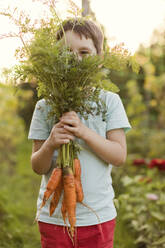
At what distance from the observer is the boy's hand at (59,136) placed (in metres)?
1.75

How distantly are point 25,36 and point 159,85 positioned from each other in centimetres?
615

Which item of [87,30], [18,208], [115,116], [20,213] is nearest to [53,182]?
[115,116]

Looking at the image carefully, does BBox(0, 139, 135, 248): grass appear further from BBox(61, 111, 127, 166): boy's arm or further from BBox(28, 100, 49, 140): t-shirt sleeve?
BBox(28, 100, 49, 140): t-shirt sleeve

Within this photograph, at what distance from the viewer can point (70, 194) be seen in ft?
5.98

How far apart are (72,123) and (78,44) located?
47cm

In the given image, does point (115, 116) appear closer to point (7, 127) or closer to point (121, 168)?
point (121, 168)

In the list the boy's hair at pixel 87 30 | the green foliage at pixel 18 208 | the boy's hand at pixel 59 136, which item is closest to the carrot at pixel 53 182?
the boy's hand at pixel 59 136

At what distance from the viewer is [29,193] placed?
17.7ft

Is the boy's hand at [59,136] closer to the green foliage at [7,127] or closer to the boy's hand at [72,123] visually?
the boy's hand at [72,123]

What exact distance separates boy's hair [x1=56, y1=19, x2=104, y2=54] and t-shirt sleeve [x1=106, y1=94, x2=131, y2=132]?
32 centimetres

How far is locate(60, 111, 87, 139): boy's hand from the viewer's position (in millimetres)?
1734

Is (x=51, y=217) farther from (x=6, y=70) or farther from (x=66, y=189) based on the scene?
(x=6, y=70)

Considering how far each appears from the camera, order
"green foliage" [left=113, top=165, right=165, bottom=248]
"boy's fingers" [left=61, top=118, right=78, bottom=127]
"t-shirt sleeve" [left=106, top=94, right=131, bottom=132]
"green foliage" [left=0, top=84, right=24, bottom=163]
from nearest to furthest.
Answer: "boy's fingers" [left=61, top=118, right=78, bottom=127]
"t-shirt sleeve" [left=106, top=94, right=131, bottom=132]
"green foliage" [left=113, top=165, right=165, bottom=248]
"green foliage" [left=0, top=84, right=24, bottom=163]

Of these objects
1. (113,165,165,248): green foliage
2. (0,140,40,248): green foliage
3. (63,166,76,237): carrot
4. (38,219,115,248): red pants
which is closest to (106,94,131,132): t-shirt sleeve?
(63,166,76,237): carrot
